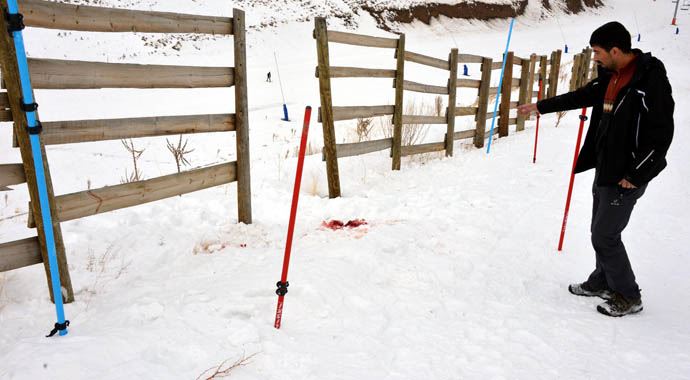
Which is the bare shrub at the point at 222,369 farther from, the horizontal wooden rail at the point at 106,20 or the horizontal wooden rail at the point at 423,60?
the horizontal wooden rail at the point at 423,60

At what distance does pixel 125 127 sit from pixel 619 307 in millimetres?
3781

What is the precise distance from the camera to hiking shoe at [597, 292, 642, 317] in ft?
11.2

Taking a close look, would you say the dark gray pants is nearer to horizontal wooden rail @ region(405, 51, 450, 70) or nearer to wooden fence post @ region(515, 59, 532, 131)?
horizontal wooden rail @ region(405, 51, 450, 70)

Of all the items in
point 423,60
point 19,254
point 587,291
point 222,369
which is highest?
point 423,60

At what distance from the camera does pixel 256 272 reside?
12.3 ft

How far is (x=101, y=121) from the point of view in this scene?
3.49 m

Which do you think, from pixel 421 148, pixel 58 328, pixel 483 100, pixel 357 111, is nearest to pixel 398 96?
Answer: pixel 357 111

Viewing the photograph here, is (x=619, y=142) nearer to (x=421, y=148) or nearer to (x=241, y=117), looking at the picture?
(x=241, y=117)

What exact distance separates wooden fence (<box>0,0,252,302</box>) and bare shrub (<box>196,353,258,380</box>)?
1343 mm

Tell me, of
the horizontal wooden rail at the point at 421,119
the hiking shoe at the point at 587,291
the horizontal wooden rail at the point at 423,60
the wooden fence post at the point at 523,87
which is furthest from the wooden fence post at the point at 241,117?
the wooden fence post at the point at 523,87

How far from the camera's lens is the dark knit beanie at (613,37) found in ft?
10.2

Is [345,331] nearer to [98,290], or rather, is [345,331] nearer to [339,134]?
[98,290]

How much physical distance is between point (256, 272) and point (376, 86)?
539 inches

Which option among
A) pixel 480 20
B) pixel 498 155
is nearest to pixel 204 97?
pixel 498 155
